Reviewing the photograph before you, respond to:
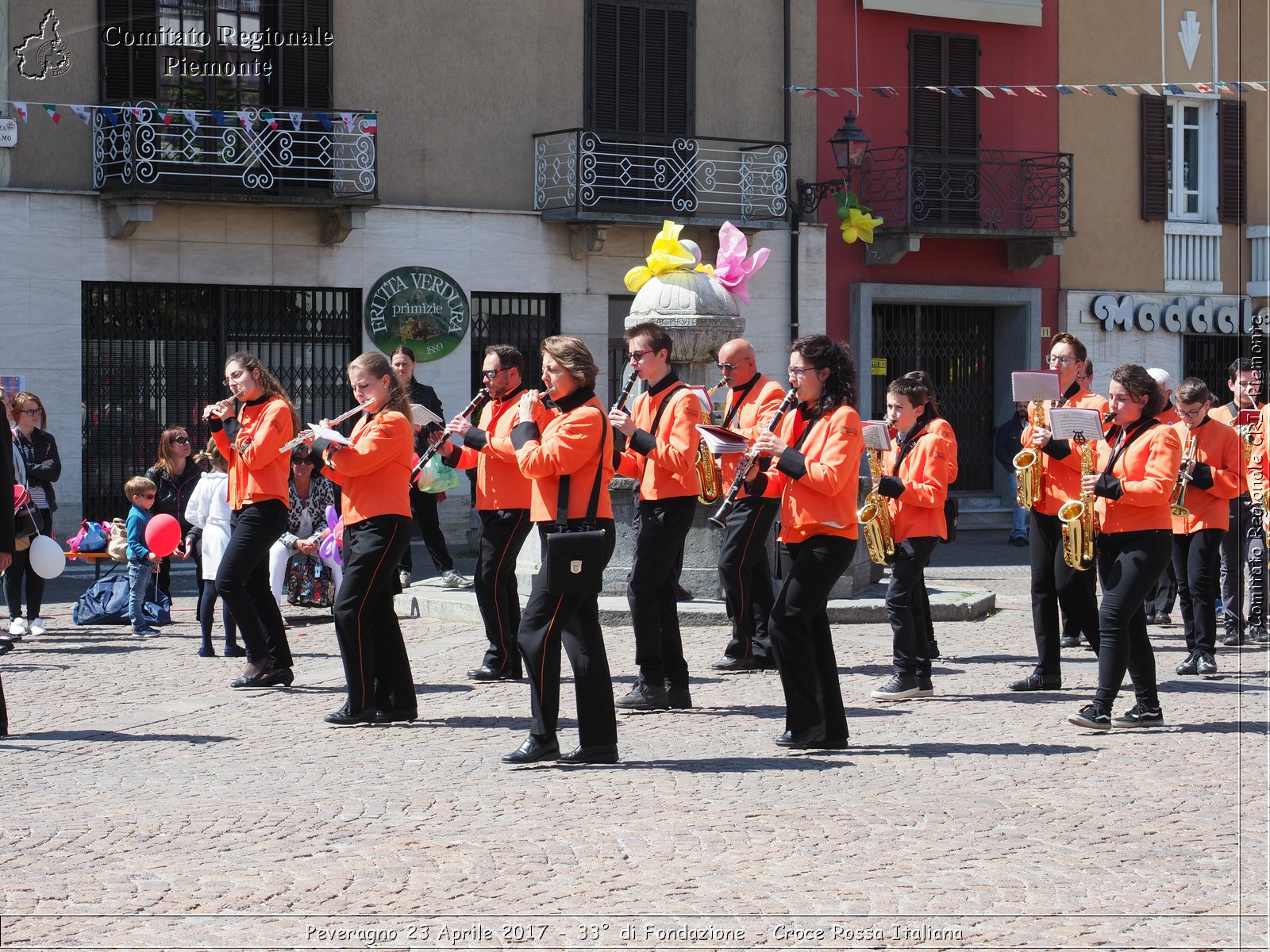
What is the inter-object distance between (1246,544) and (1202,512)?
1817 millimetres

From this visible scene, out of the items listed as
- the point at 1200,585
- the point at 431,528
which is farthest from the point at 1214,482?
the point at 431,528

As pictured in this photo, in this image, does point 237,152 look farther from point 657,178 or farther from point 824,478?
point 824,478

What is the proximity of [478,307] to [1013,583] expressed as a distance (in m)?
8.17

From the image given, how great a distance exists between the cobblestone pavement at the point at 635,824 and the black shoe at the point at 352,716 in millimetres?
92

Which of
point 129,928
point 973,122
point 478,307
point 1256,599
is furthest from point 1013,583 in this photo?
point 129,928

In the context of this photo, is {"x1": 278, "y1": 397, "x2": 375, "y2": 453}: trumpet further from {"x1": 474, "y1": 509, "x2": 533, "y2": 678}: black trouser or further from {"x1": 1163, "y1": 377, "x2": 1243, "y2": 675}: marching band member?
{"x1": 1163, "y1": 377, "x2": 1243, "y2": 675}: marching band member

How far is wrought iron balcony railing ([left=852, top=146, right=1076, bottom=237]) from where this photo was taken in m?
24.0

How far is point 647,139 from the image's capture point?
22.8m

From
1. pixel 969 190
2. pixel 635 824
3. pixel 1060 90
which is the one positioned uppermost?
pixel 1060 90

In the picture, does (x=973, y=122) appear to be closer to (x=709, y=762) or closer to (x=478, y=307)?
(x=478, y=307)

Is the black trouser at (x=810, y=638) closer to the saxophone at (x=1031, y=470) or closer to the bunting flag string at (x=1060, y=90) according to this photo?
the saxophone at (x=1031, y=470)

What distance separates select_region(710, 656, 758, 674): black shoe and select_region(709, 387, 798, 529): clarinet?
1216mm

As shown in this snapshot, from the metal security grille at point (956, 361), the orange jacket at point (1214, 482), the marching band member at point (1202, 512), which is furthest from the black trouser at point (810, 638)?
the metal security grille at point (956, 361)

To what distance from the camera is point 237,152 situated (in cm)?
2019
